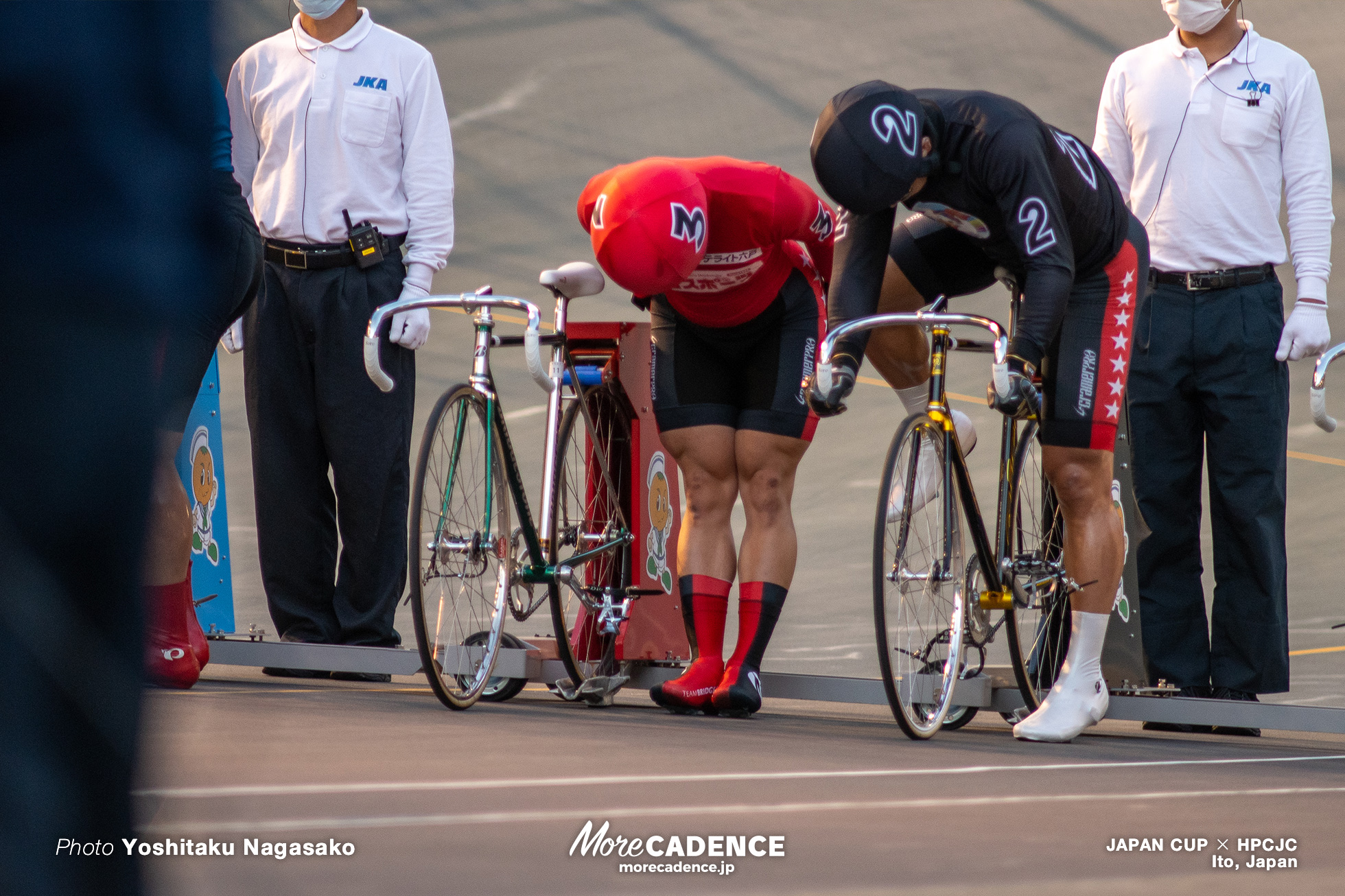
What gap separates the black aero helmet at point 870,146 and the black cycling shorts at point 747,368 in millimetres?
740

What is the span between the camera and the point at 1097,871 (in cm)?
218

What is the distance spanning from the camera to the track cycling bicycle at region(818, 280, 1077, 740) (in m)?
3.75

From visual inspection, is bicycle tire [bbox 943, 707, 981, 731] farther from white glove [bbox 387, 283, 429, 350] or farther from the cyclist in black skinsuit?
white glove [bbox 387, 283, 429, 350]

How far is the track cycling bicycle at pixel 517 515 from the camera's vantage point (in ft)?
13.1

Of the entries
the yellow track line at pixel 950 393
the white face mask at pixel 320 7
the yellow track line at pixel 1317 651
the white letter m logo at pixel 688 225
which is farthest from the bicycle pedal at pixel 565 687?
the yellow track line at pixel 950 393

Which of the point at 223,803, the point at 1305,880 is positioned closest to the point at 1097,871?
the point at 1305,880

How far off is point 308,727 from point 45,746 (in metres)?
2.56

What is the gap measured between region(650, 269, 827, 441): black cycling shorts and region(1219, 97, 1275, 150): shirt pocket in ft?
4.58

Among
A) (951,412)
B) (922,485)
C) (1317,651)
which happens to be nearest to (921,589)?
(922,485)

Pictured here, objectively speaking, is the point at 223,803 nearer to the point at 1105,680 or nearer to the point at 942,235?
the point at 942,235

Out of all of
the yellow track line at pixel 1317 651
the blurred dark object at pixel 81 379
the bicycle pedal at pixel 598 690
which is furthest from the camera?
the yellow track line at pixel 1317 651

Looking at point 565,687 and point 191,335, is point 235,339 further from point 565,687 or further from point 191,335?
point 191,335

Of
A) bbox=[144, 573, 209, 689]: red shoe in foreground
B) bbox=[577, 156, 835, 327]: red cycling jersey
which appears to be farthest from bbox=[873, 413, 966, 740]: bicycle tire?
bbox=[144, 573, 209, 689]: red shoe in foreground

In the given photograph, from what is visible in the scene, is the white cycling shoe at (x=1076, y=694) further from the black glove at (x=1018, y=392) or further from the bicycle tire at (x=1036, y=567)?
the black glove at (x=1018, y=392)
